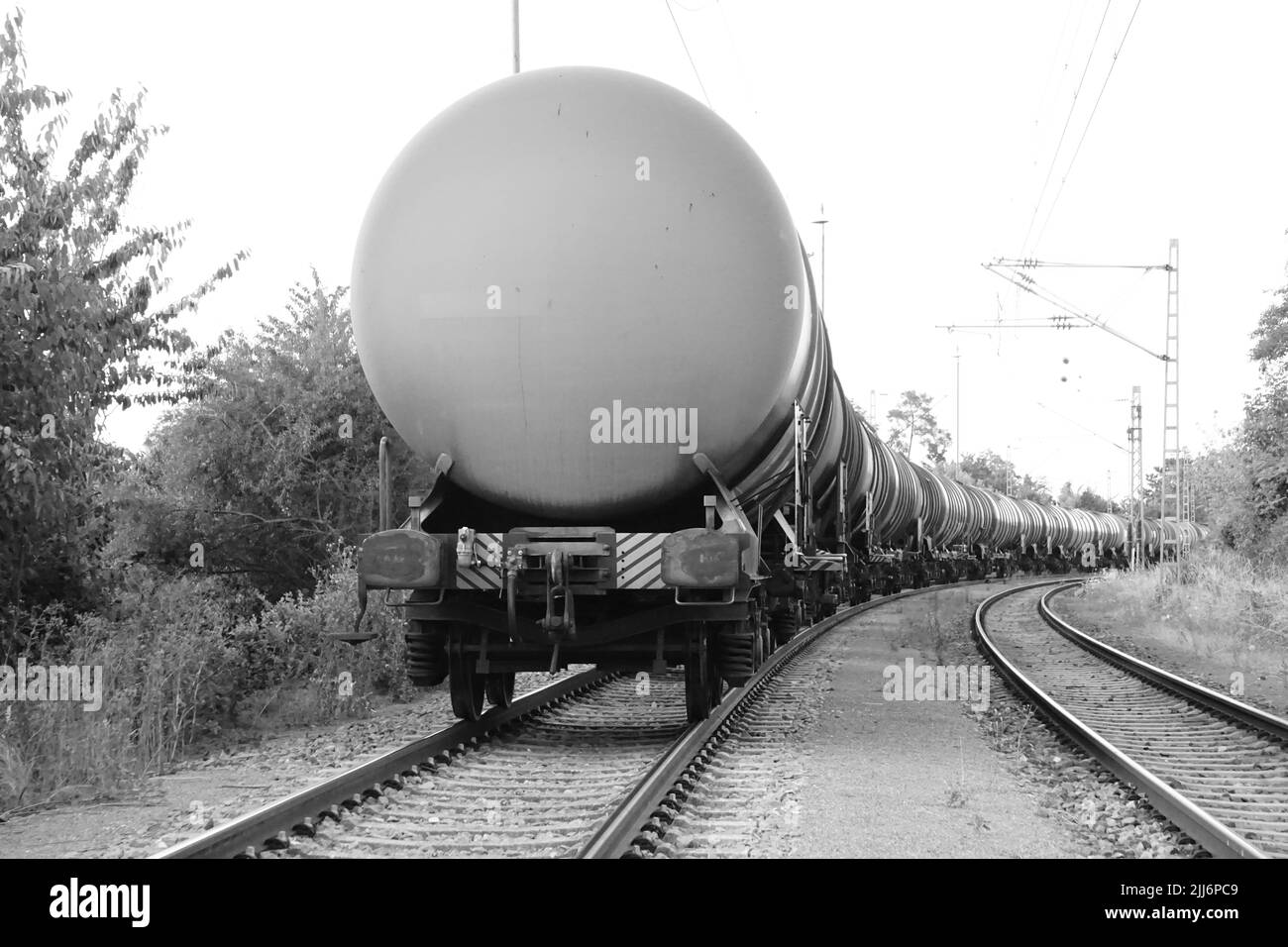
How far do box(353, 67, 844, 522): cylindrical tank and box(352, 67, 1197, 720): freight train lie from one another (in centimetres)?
1

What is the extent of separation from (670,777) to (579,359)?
7.51 ft

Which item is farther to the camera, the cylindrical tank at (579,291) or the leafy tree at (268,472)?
the leafy tree at (268,472)

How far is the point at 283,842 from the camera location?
445 centimetres

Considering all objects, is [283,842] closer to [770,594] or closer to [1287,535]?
[770,594]

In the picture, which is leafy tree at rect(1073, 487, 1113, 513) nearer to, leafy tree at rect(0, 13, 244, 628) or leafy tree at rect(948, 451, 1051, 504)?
leafy tree at rect(948, 451, 1051, 504)

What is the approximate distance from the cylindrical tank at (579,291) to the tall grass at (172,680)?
2.61 m

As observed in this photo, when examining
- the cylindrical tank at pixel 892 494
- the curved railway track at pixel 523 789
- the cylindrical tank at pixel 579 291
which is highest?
the cylindrical tank at pixel 579 291

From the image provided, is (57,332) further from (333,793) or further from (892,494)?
(892,494)

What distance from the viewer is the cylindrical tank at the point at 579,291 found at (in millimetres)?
6191

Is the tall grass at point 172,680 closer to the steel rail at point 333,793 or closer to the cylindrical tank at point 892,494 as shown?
the steel rail at point 333,793

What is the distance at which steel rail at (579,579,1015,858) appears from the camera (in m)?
4.39

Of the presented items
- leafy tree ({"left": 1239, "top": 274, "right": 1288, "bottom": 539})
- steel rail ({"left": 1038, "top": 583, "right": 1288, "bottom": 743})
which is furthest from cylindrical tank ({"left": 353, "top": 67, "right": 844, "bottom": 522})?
leafy tree ({"left": 1239, "top": 274, "right": 1288, "bottom": 539})

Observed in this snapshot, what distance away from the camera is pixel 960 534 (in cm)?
3173

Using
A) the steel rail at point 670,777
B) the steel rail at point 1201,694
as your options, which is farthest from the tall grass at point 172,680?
the steel rail at point 1201,694
